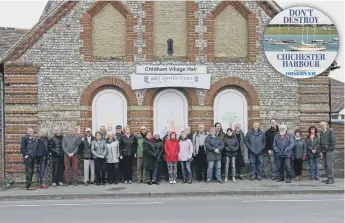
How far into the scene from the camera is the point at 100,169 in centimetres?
1689

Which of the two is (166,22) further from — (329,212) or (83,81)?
(329,212)

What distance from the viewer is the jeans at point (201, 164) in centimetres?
1733

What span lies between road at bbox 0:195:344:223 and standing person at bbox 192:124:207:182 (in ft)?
9.67

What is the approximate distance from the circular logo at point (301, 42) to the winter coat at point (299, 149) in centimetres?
258

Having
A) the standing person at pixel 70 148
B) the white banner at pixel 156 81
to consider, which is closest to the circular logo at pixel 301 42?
the white banner at pixel 156 81

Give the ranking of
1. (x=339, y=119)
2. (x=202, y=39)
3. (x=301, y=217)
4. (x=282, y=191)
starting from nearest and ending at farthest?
(x=301, y=217) → (x=282, y=191) → (x=202, y=39) → (x=339, y=119)

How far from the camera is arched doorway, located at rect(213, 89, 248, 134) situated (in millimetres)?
18516

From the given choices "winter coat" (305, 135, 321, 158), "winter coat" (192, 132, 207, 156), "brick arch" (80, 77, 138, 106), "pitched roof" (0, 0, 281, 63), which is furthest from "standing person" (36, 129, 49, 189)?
"winter coat" (305, 135, 321, 158)

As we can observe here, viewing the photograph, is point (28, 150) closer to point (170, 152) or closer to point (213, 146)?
point (170, 152)

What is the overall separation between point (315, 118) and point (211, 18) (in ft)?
16.8

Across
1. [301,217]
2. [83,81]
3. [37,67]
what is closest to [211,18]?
[83,81]

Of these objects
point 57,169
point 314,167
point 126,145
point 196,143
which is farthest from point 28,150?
point 314,167

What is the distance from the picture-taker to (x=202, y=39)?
18.2 metres

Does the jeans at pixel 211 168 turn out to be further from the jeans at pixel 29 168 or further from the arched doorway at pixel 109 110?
the jeans at pixel 29 168
